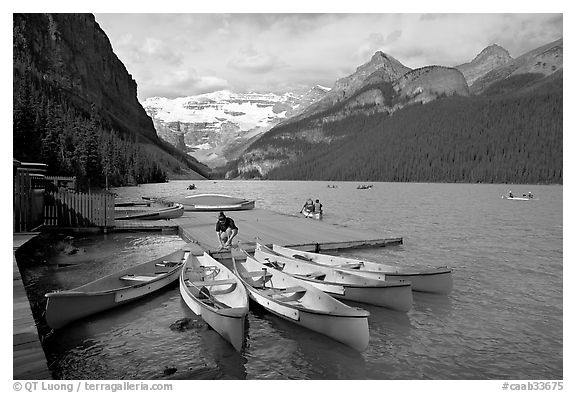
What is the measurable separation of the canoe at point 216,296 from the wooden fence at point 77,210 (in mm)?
14234

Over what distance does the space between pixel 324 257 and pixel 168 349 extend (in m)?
8.64

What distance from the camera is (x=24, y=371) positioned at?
7.07 metres

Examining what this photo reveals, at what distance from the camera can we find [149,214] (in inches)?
1357

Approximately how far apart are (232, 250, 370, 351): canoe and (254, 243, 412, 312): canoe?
1.18m

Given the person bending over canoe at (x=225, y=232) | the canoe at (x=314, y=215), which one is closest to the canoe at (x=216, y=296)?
the person bending over canoe at (x=225, y=232)

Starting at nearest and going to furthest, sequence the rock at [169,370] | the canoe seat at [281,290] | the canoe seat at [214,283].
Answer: the rock at [169,370]
the canoe seat at [281,290]
the canoe seat at [214,283]

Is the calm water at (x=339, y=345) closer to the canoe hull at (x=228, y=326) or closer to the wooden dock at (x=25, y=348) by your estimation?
the canoe hull at (x=228, y=326)

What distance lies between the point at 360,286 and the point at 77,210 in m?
21.9

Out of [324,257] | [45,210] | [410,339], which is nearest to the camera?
[410,339]

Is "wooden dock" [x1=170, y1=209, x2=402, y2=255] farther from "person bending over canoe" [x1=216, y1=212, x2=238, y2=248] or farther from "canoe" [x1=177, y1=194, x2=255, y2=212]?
"canoe" [x1=177, y1=194, x2=255, y2=212]

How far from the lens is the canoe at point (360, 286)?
13.4 metres

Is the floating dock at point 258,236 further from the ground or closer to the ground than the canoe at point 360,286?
further from the ground
